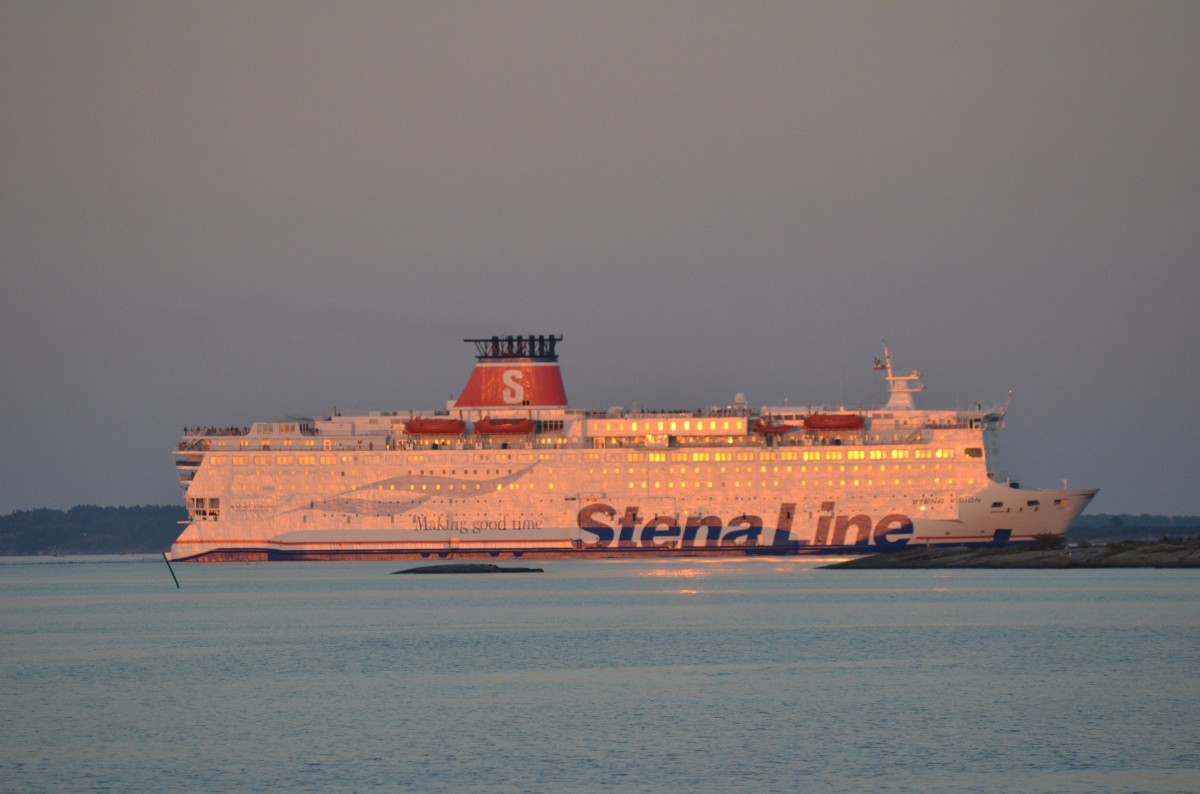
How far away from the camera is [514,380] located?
86375 mm

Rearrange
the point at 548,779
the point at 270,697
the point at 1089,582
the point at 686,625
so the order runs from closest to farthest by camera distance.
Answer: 1. the point at 548,779
2. the point at 270,697
3. the point at 686,625
4. the point at 1089,582

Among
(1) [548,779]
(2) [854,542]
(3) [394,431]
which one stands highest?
(3) [394,431]

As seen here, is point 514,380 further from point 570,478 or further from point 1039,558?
point 1039,558

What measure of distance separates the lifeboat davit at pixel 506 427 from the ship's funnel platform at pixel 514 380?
1.88 metres

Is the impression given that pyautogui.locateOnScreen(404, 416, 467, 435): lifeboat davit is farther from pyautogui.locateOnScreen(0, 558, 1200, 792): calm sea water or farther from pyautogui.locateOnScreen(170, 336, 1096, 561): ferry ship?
pyautogui.locateOnScreen(0, 558, 1200, 792): calm sea water

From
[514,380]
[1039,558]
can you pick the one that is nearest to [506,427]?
[514,380]

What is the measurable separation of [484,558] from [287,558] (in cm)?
1367

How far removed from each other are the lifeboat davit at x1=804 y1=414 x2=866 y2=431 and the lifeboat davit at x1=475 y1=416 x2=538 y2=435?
44.7 feet

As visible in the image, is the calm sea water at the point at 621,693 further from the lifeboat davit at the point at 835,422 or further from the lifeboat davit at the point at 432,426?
the lifeboat davit at the point at 432,426

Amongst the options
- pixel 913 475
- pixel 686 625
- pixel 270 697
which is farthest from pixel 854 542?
pixel 270 697

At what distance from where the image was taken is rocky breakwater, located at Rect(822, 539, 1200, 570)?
245ft

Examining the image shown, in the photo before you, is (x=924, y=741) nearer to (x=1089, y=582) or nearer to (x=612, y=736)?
(x=612, y=736)

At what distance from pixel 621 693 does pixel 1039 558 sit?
46.5 metres

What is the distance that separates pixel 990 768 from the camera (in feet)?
80.4
